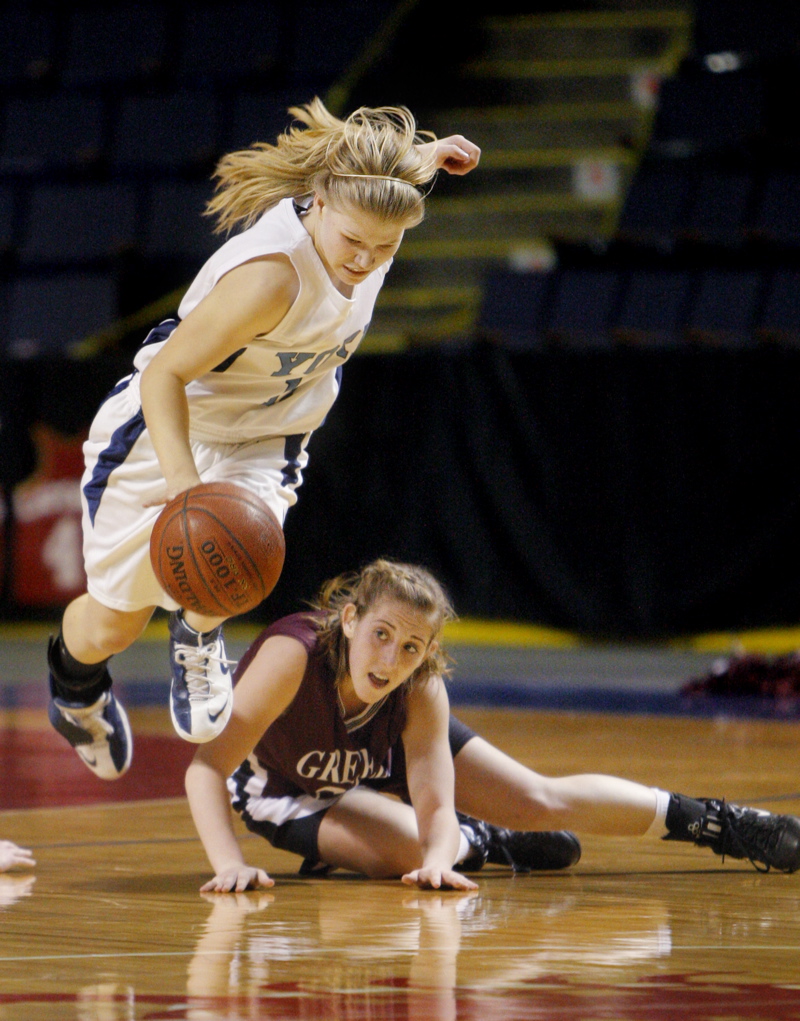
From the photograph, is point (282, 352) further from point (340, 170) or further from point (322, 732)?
point (322, 732)

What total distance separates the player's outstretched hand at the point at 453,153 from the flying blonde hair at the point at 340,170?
5 cm

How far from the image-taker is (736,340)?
8.90 m

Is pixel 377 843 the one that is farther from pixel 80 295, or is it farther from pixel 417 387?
pixel 80 295

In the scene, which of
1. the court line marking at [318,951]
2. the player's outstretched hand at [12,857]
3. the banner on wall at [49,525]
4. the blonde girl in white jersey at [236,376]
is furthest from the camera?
the banner on wall at [49,525]

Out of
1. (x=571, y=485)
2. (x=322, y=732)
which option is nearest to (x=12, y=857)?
(x=322, y=732)

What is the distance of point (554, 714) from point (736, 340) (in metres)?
3.15

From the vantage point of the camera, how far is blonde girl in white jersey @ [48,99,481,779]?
3055 mm

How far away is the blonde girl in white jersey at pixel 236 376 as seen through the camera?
305 centimetres

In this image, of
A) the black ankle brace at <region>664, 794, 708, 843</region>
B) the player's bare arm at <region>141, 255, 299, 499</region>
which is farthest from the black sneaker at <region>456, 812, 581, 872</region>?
the player's bare arm at <region>141, 255, 299, 499</region>

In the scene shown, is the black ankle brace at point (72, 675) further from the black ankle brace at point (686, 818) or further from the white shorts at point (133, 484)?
the black ankle brace at point (686, 818)

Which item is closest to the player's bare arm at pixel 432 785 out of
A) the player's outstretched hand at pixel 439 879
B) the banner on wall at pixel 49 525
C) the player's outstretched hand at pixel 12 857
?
the player's outstretched hand at pixel 439 879

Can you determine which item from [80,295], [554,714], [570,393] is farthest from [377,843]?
[80,295]

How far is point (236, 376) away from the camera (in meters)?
3.38

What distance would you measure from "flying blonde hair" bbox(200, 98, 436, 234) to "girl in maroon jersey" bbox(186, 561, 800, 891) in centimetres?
70
